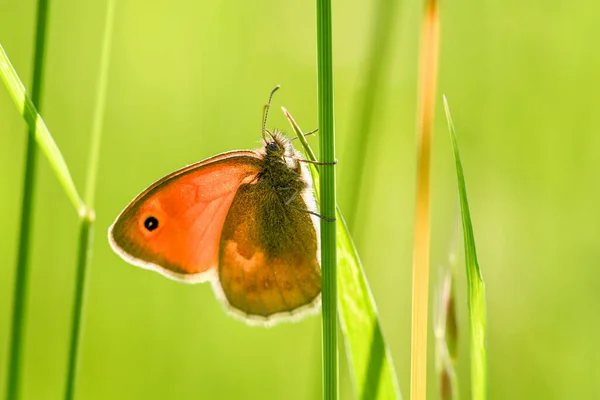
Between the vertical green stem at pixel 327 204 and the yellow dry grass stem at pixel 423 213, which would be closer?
the vertical green stem at pixel 327 204

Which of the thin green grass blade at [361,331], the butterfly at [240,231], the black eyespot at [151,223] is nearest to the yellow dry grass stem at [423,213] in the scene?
the thin green grass blade at [361,331]

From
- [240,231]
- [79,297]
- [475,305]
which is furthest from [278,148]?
[475,305]

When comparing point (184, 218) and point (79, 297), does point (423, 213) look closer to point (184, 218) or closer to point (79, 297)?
point (79, 297)

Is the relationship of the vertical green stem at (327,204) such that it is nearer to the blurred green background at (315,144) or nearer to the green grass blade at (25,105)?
the green grass blade at (25,105)

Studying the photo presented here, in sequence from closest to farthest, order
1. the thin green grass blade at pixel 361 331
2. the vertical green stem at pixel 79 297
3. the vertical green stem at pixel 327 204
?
the vertical green stem at pixel 327 204
the thin green grass blade at pixel 361 331
the vertical green stem at pixel 79 297

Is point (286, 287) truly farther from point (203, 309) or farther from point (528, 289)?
point (528, 289)

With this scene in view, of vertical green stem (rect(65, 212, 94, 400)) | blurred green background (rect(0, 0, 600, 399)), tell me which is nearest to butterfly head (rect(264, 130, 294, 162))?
blurred green background (rect(0, 0, 600, 399))
